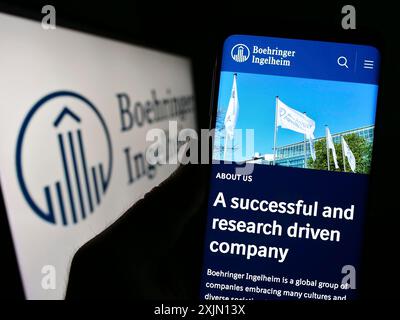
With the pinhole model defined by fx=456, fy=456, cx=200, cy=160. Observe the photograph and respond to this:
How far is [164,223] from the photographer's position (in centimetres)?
52

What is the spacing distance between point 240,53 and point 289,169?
0.47ft

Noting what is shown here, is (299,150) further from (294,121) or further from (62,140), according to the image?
(62,140)

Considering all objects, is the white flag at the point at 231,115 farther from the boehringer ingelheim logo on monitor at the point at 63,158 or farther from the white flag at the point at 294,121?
the boehringer ingelheim logo on monitor at the point at 63,158

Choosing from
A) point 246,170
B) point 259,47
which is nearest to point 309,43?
point 259,47

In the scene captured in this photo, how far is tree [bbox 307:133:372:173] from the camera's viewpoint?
493 millimetres

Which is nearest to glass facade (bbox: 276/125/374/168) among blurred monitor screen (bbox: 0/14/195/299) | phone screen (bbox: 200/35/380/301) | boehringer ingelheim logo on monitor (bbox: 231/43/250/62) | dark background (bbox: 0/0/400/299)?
phone screen (bbox: 200/35/380/301)

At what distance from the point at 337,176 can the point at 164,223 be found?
200 millimetres

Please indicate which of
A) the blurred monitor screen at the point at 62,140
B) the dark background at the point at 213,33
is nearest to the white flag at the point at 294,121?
the dark background at the point at 213,33

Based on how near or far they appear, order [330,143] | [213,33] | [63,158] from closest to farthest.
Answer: [330,143]
[63,158]
[213,33]

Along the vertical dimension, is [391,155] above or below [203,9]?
below

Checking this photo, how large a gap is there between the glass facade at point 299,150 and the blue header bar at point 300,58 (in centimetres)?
6

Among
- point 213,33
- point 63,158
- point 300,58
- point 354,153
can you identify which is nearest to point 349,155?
point 354,153

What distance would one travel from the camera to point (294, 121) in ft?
1.62

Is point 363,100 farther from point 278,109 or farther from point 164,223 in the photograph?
point 164,223
